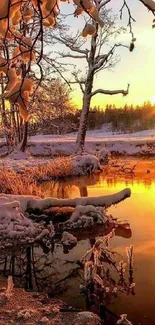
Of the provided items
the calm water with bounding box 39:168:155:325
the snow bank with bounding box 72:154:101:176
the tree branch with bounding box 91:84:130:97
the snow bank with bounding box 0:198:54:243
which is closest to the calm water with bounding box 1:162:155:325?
the calm water with bounding box 39:168:155:325

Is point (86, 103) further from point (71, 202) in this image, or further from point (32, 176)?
point (71, 202)

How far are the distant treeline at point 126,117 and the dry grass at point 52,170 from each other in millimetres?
46942

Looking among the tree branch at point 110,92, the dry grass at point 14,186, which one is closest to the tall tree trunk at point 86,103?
the tree branch at point 110,92

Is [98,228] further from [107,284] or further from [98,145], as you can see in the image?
[98,145]

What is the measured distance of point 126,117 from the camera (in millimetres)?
71938

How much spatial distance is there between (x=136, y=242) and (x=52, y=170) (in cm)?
857

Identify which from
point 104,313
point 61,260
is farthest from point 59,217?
point 104,313

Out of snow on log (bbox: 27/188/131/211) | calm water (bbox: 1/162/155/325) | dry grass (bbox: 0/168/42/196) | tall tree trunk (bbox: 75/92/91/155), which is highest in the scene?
tall tree trunk (bbox: 75/92/91/155)

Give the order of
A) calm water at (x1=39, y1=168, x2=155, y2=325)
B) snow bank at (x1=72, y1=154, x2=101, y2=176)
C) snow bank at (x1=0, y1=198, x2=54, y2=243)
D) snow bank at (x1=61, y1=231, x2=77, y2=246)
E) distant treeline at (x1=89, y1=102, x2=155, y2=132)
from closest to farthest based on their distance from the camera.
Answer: calm water at (x1=39, y1=168, x2=155, y2=325)
snow bank at (x1=61, y1=231, x2=77, y2=246)
snow bank at (x1=0, y1=198, x2=54, y2=243)
snow bank at (x1=72, y1=154, x2=101, y2=176)
distant treeline at (x1=89, y1=102, x2=155, y2=132)

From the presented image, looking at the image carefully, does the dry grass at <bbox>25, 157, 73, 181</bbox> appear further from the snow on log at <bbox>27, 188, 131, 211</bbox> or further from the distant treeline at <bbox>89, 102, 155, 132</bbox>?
the distant treeline at <bbox>89, 102, 155, 132</bbox>

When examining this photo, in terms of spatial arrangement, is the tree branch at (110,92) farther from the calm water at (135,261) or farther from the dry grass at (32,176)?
the calm water at (135,261)

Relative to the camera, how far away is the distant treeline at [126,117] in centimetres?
6731

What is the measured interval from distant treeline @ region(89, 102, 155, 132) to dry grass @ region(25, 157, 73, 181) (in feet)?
154

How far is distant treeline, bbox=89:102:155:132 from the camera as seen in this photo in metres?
67.3
